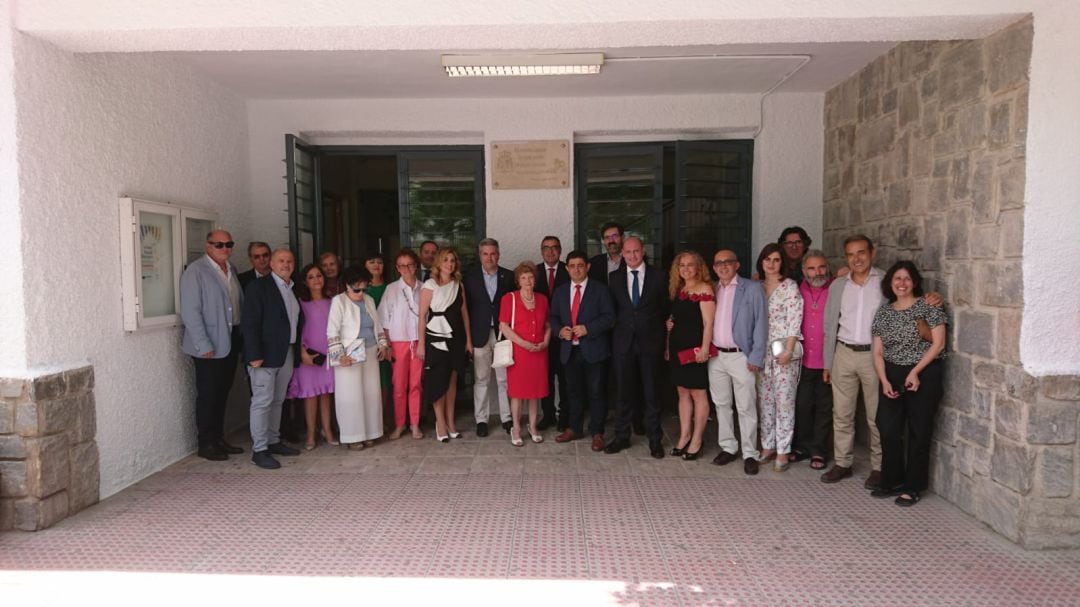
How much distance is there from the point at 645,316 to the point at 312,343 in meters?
2.66

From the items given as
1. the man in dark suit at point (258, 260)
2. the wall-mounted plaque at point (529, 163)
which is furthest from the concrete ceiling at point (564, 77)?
the man in dark suit at point (258, 260)

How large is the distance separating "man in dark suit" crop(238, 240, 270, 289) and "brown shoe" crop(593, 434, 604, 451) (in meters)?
2.98

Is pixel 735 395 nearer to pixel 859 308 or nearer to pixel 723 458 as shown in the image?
pixel 723 458

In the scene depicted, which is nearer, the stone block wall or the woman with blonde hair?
the stone block wall

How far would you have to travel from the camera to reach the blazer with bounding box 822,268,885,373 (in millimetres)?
4699

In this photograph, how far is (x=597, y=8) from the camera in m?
3.50

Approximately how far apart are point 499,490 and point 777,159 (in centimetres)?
417

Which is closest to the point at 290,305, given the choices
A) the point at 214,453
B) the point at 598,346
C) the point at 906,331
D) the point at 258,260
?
the point at 258,260

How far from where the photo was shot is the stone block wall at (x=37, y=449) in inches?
149

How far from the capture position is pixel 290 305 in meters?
5.26

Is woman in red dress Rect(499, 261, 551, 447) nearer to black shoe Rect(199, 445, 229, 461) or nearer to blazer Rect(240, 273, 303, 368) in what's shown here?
blazer Rect(240, 273, 303, 368)

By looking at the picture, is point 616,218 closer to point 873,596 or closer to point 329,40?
point 329,40

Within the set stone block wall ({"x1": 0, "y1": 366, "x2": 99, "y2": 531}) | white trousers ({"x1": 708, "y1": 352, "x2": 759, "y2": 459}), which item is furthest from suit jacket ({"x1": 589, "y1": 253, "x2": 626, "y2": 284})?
stone block wall ({"x1": 0, "y1": 366, "x2": 99, "y2": 531})

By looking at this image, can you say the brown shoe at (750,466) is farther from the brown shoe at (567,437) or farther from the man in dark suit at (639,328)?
the brown shoe at (567,437)
